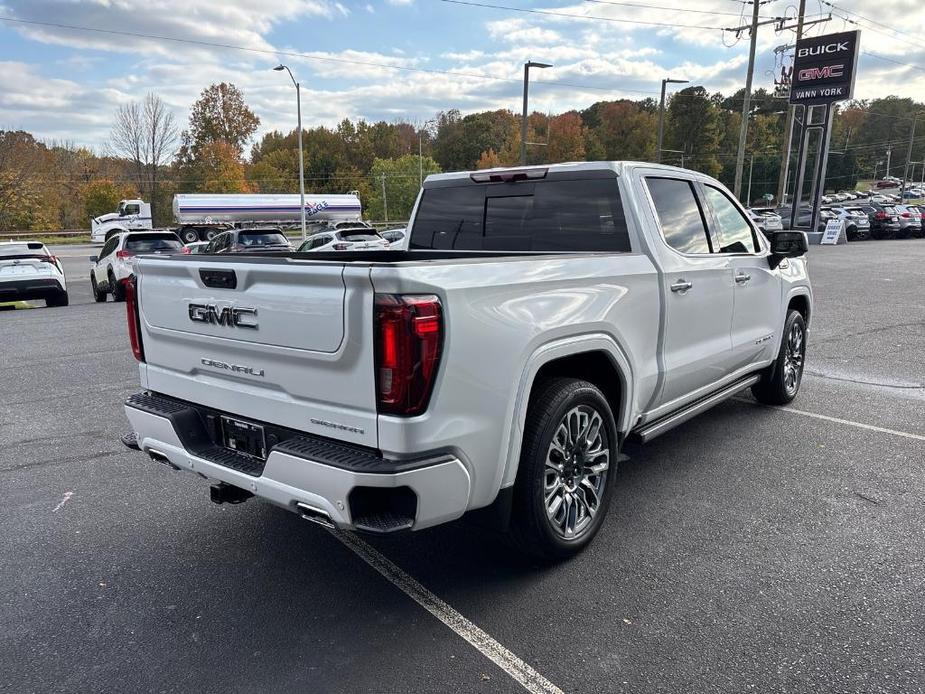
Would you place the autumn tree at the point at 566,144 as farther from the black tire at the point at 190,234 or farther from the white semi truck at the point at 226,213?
the black tire at the point at 190,234

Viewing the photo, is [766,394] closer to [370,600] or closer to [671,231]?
[671,231]

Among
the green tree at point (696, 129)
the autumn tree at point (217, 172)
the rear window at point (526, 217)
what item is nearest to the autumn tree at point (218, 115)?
the autumn tree at point (217, 172)

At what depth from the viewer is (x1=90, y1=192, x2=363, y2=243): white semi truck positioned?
45719 mm

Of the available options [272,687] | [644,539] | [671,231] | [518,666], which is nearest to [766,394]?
[671,231]

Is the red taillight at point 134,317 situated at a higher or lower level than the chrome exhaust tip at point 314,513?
higher

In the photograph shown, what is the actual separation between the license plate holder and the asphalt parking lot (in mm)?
685

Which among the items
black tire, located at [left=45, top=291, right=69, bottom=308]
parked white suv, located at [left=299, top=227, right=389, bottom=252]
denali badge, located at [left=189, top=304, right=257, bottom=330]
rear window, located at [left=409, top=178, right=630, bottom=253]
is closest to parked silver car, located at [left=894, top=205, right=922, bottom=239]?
parked white suv, located at [left=299, top=227, right=389, bottom=252]

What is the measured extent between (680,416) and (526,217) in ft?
5.26

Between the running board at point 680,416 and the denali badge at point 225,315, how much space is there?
2.24m

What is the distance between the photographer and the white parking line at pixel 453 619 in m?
2.52

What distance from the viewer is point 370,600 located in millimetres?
3088

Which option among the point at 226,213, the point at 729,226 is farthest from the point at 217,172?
the point at 729,226

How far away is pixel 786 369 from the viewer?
6.03m

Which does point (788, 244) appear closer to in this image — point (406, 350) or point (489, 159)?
point (406, 350)
